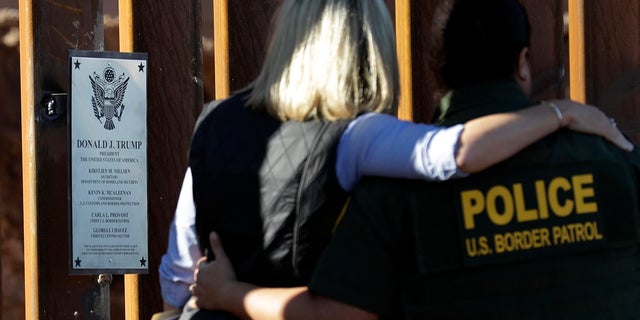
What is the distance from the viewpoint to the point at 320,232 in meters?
2.03

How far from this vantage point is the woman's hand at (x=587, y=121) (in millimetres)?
2006

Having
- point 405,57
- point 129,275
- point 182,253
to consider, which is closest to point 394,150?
point 182,253

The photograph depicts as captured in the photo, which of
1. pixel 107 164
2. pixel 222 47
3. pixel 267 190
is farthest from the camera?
pixel 222 47

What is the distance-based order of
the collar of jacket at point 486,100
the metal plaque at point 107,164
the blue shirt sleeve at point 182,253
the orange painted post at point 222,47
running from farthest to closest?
1. the orange painted post at point 222,47
2. the metal plaque at point 107,164
3. the blue shirt sleeve at point 182,253
4. the collar of jacket at point 486,100

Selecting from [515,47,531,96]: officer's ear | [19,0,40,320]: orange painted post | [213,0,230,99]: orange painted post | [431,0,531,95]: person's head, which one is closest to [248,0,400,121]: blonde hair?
[431,0,531,95]: person's head

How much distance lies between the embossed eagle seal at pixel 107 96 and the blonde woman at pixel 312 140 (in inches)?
37.5

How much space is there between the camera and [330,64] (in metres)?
2.06

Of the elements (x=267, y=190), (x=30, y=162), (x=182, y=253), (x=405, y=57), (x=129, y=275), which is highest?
(x=405, y=57)

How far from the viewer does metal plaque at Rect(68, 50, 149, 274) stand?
3047 mm

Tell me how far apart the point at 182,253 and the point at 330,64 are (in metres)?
0.50

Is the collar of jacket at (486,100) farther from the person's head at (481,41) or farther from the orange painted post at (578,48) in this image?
the orange painted post at (578,48)

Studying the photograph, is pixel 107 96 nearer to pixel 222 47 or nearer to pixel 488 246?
pixel 222 47

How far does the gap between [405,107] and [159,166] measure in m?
0.72

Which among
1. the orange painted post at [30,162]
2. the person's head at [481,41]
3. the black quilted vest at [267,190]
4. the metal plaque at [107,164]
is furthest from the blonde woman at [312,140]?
the orange painted post at [30,162]
